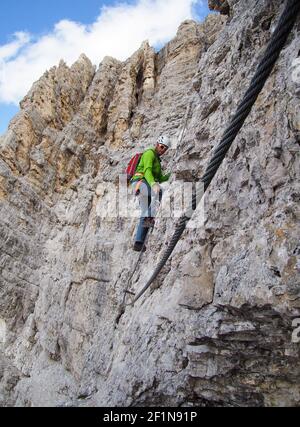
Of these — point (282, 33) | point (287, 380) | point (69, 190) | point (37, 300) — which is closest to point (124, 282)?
point (287, 380)

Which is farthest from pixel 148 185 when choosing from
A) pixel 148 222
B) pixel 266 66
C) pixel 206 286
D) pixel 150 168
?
pixel 266 66

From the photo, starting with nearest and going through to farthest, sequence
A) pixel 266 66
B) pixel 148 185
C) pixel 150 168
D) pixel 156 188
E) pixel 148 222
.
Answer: pixel 266 66 → pixel 156 188 → pixel 150 168 → pixel 148 185 → pixel 148 222

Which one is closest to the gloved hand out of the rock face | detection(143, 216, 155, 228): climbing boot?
the rock face

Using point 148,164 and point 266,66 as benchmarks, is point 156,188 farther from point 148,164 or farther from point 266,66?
point 266,66

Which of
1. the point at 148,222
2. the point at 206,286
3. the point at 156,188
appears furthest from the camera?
the point at 148,222

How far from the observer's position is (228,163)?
3762mm

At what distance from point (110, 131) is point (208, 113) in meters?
16.7

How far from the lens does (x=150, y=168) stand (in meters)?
6.41

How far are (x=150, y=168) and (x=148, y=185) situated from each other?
1.28 feet

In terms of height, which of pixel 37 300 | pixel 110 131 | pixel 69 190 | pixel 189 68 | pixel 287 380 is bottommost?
pixel 287 380

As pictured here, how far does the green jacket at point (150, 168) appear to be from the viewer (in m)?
6.33

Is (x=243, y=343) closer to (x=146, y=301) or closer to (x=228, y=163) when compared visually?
(x=228, y=163)

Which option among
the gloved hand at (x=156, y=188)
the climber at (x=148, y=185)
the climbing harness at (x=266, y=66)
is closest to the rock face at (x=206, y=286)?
the gloved hand at (x=156, y=188)

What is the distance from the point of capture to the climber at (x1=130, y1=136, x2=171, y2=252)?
6398 mm
